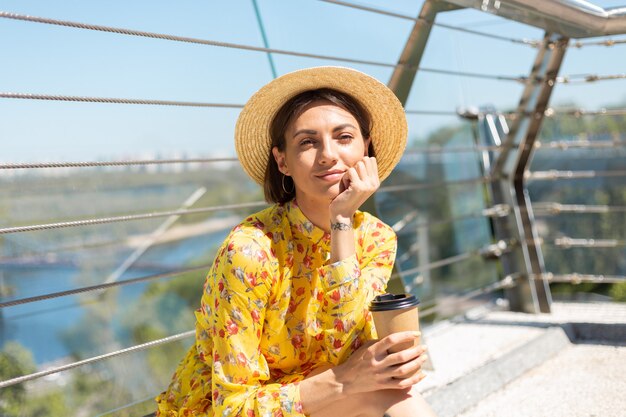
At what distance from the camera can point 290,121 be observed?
4.74 ft

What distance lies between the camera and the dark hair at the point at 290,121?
4.74ft

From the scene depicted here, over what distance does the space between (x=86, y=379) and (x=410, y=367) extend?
14.3m

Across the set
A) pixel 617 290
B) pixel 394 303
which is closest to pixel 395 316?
pixel 394 303

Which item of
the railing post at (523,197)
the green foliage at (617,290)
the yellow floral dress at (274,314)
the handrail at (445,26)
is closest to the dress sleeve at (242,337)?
the yellow floral dress at (274,314)

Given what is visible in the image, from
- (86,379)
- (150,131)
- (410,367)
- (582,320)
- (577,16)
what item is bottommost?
(86,379)

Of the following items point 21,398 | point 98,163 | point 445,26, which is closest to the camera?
point 98,163

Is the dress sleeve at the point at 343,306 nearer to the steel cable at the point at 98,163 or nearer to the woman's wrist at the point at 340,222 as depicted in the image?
the woman's wrist at the point at 340,222

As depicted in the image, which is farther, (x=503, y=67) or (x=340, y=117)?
(x=503, y=67)

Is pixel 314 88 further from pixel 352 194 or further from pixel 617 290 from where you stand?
pixel 617 290

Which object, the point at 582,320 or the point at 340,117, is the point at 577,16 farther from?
the point at 340,117

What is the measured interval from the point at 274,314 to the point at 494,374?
1040 millimetres

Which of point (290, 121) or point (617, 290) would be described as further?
point (617, 290)

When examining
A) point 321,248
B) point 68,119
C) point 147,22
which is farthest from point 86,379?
point 321,248

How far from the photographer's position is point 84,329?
17.3 meters
